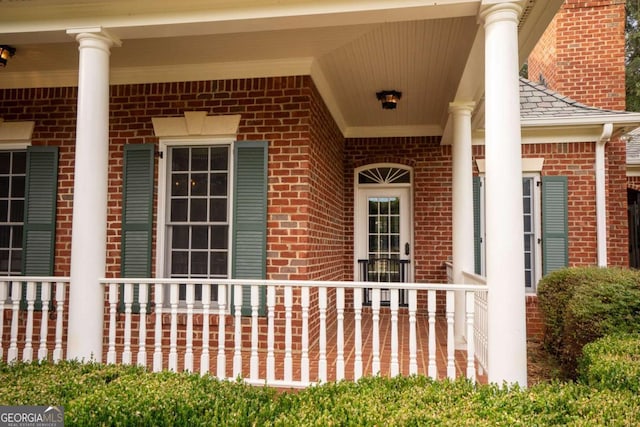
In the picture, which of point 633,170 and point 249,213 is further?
point 633,170

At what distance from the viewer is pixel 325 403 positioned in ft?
7.93

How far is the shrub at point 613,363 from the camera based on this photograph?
266cm

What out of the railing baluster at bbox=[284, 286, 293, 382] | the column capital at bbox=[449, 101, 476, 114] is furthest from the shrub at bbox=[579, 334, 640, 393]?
the column capital at bbox=[449, 101, 476, 114]

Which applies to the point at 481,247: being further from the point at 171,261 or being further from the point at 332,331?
the point at 171,261

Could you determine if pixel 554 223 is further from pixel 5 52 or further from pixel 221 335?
pixel 5 52

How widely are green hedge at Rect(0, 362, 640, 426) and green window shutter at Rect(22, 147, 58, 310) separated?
10.1 feet

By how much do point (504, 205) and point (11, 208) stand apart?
5.64 m

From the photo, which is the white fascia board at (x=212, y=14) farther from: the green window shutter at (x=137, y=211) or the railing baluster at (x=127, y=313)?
the railing baluster at (x=127, y=313)

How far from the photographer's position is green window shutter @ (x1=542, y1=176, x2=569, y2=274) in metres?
7.23

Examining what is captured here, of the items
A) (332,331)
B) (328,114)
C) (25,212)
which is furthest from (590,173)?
(25,212)

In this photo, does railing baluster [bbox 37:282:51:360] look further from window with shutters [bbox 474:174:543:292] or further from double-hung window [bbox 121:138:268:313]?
window with shutters [bbox 474:174:543:292]

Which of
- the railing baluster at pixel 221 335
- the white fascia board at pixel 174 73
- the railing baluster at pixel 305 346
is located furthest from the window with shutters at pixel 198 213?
the railing baluster at pixel 305 346

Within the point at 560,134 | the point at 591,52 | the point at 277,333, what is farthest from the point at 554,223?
the point at 277,333

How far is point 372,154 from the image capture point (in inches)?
317
